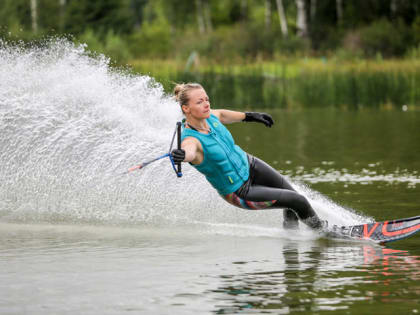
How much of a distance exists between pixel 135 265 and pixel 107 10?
46.4 meters

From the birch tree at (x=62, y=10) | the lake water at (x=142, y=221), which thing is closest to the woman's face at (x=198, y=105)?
the lake water at (x=142, y=221)

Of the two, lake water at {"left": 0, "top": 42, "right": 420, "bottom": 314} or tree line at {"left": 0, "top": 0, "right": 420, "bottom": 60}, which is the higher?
tree line at {"left": 0, "top": 0, "right": 420, "bottom": 60}

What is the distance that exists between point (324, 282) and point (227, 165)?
6.09 ft

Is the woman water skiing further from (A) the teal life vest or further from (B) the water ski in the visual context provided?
(B) the water ski

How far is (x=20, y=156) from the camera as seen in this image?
36.6 ft

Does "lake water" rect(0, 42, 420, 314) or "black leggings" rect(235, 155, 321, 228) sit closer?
"lake water" rect(0, 42, 420, 314)

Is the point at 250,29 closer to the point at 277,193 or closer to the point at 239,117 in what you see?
the point at 239,117

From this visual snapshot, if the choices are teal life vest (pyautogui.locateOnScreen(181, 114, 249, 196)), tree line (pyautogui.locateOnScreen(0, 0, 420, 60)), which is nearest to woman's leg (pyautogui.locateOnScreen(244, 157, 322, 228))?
teal life vest (pyautogui.locateOnScreen(181, 114, 249, 196))

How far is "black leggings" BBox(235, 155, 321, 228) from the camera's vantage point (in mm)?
8758

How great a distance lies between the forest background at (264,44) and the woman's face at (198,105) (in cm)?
409

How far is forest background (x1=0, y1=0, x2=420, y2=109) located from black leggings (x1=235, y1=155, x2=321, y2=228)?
12.4 feet

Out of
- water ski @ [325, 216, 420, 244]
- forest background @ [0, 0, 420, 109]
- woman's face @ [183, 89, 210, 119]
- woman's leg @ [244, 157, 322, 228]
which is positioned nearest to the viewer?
woman's face @ [183, 89, 210, 119]

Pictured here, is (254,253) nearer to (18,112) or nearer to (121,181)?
(121,181)

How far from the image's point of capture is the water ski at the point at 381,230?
28.4 ft
